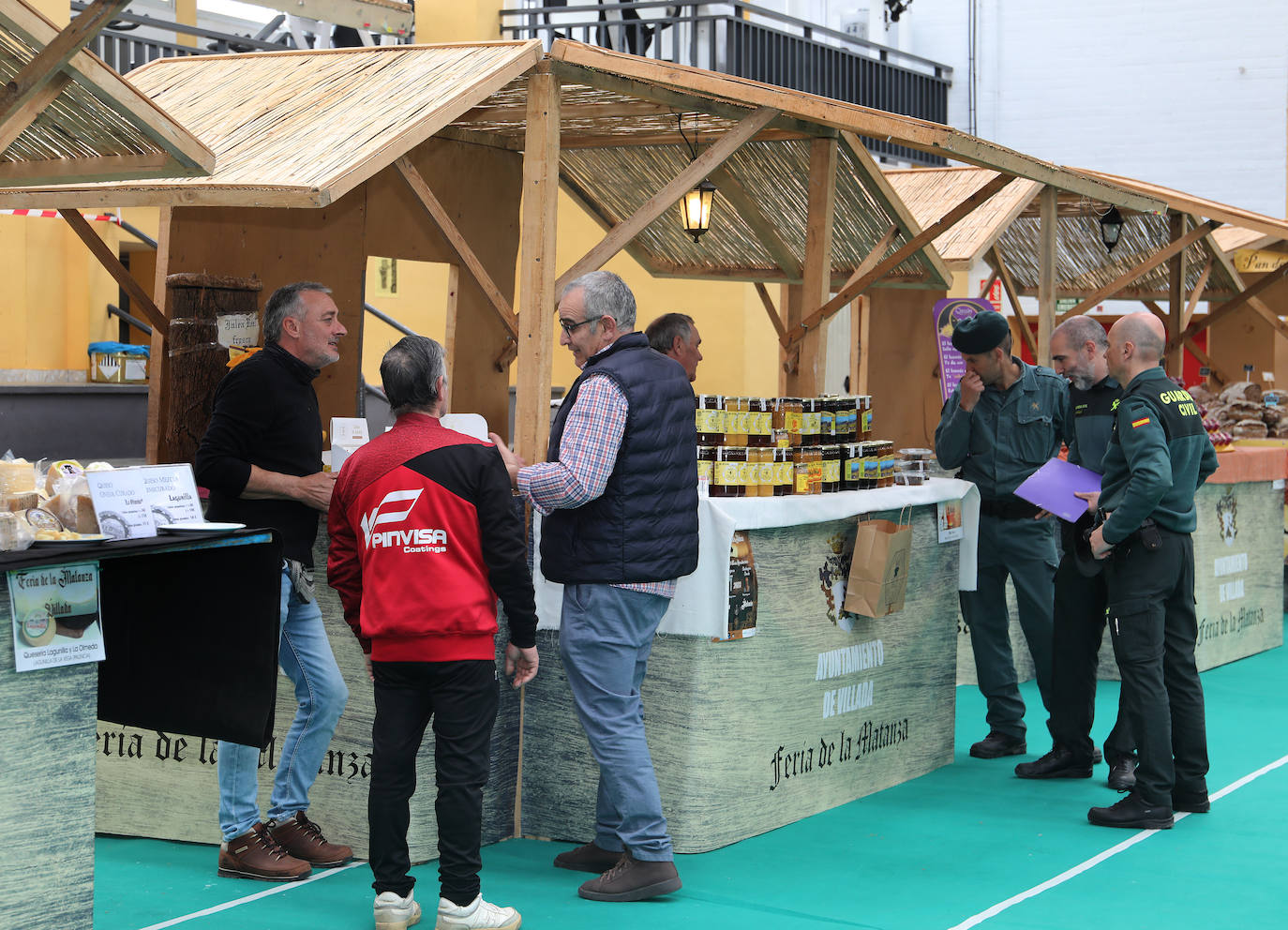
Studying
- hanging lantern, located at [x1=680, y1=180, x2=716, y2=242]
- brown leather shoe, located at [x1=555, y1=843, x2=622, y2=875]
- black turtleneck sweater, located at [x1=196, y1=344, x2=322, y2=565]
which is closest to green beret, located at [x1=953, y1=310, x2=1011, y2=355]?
hanging lantern, located at [x1=680, y1=180, x2=716, y2=242]

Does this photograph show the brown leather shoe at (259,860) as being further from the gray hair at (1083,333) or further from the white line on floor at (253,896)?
the gray hair at (1083,333)

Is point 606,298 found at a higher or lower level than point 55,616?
higher

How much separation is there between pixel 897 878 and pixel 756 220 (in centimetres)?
478

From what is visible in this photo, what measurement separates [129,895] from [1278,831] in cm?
406

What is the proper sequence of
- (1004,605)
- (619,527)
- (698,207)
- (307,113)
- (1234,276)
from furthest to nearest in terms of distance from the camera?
(1234,276), (698,207), (1004,605), (307,113), (619,527)

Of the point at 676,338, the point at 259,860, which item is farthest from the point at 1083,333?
the point at 259,860

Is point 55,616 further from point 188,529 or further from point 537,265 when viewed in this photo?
point 537,265

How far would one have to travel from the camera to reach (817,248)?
7.53 meters

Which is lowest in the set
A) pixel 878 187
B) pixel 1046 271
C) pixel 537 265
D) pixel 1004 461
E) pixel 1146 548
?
pixel 1146 548

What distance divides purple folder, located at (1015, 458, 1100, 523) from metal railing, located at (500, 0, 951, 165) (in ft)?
32.4

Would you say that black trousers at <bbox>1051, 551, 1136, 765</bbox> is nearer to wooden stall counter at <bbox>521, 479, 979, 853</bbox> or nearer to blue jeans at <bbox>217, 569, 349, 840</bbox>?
wooden stall counter at <bbox>521, 479, 979, 853</bbox>

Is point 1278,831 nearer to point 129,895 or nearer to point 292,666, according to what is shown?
point 292,666

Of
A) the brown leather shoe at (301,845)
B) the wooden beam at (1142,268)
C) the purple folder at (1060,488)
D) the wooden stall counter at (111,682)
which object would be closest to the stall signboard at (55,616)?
the wooden stall counter at (111,682)

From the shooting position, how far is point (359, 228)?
7.58 meters
